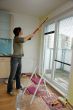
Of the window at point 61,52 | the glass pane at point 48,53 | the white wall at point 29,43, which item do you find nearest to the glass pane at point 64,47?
the window at point 61,52

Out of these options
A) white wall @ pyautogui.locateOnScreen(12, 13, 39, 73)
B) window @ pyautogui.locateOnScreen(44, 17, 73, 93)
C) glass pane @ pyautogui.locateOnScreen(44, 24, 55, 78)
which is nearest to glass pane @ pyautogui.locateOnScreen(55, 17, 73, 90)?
window @ pyautogui.locateOnScreen(44, 17, 73, 93)

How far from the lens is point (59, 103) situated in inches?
107

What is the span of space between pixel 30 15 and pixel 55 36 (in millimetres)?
1457

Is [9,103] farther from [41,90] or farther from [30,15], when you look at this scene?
[30,15]

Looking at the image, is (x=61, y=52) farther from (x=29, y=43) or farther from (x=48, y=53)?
(x=29, y=43)

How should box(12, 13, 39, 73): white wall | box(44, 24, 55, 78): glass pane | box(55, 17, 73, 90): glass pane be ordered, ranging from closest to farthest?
box(55, 17, 73, 90): glass pane → box(44, 24, 55, 78): glass pane → box(12, 13, 39, 73): white wall

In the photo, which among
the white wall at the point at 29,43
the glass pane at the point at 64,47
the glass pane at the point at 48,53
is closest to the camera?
the glass pane at the point at 64,47

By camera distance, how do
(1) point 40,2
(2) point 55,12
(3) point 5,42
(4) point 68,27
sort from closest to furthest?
1. (1) point 40,2
2. (4) point 68,27
3. (2) point 55,12
4. (3) point 5,42

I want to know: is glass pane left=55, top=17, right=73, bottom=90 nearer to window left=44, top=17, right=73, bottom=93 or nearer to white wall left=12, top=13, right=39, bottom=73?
window left=44, top=17, right=73, bottom=93

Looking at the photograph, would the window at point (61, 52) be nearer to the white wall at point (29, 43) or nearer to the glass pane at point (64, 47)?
the glass pane at point (64, 47)

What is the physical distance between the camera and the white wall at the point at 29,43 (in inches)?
180

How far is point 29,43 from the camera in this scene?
190 inches

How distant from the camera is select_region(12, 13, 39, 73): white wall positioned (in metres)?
4.57

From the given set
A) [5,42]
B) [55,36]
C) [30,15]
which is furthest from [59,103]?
[30,15]
